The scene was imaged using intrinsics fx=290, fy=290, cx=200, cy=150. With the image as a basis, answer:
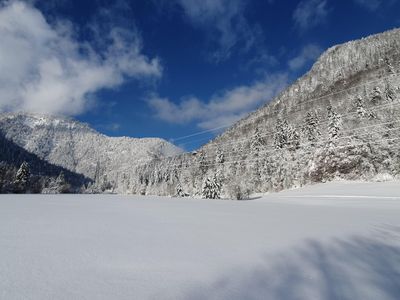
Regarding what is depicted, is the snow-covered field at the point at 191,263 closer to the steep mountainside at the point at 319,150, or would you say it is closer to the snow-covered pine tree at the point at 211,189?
the steep mountainside at the point at 319,150

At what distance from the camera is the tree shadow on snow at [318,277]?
2.79 metres

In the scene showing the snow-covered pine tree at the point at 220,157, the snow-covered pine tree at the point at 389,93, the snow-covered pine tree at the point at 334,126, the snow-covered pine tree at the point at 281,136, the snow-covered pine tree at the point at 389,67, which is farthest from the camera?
the snow-covered pine tree at the point at 389,67

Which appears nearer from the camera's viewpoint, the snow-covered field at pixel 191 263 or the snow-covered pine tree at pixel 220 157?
the snow-covered field at pixel 191 263

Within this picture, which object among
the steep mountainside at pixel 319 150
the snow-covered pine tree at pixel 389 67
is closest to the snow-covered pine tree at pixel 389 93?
the steep mountainside at pixel 319 150

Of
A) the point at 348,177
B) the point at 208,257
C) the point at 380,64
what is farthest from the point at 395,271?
A: the point at 380,64

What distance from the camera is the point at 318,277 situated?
10.8 feet

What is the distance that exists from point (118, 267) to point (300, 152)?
174 feet

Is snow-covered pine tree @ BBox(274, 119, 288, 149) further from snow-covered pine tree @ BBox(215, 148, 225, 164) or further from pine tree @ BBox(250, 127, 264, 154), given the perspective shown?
snow-covered pine tree @ BBox(215, 148, 225, 164)

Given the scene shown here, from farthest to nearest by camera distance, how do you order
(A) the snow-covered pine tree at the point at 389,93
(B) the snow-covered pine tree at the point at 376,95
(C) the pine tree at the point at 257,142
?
(C) the pine tree at the point at 257,142, (B) the snow-covered pine tree at the point at 376,95, (A) the snow-covered pine tree at the point at 389,93

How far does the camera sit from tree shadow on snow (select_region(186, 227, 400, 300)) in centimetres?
279

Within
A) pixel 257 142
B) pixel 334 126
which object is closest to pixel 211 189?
pixel 334 126

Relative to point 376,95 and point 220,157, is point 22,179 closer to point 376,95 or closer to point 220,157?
point 220,157

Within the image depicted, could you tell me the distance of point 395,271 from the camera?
3.58 metres

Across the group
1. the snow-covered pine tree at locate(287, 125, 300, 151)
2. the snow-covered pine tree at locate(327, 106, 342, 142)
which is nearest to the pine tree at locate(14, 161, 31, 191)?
the snow-covered pine tree at locate(287, 125, 300, 151)
